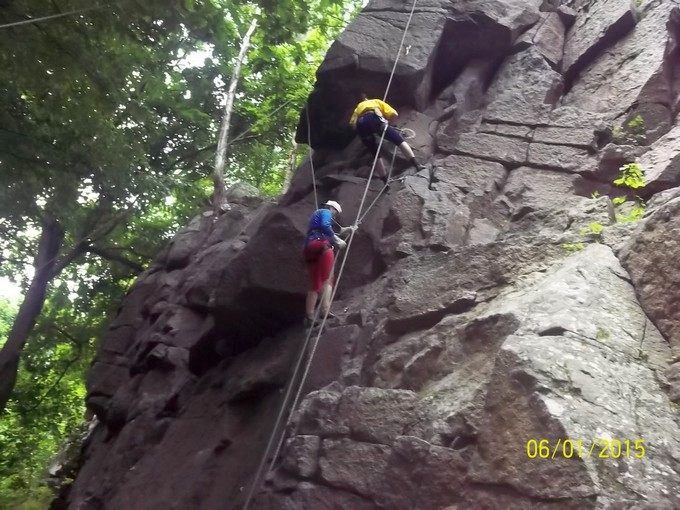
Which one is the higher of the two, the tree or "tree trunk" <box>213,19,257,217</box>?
"tree trunk" <box>213,19,257,217</box>

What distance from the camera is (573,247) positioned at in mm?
5512

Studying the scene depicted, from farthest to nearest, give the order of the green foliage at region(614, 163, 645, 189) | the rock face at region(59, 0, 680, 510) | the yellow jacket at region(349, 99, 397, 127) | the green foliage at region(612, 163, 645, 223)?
1. the yellow jacket at region(349, 99, 397, 127)
2. the green foliage at region(614, 163, 645, 189)
3. the green foliage at region(612, 163, 645, 223)
4. the rock face at region(59, 0, 680, 510)

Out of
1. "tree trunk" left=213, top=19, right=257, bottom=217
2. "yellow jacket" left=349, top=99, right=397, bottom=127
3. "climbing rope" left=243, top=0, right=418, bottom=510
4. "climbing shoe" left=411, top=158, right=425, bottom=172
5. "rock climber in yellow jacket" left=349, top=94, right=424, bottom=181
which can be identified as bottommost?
"climbing rope" left=243, top=0, right=418, bottom=510

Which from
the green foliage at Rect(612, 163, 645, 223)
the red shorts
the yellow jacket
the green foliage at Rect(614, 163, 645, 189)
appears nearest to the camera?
the green foliage at Rect(612, 163, 645, 223)

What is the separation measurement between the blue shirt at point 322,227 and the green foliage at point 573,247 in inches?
103

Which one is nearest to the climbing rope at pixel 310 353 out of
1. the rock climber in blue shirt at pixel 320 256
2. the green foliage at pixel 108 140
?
the rock climber in blue shirt at pixel 320 256

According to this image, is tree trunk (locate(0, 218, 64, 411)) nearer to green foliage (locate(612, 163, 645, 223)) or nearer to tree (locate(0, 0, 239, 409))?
tree (locate(0, 0, 239, 409))

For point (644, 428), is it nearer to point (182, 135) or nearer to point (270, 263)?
point (270, 263)

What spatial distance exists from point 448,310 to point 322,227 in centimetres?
197

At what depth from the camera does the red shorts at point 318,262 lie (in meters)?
6.98

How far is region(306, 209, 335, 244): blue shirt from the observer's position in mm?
7055

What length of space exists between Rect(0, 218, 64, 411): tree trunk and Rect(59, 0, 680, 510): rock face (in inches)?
67.9

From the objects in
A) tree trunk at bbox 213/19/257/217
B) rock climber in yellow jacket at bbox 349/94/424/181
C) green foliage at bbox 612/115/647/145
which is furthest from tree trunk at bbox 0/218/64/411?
green foliage at bbox 612/115/647/145

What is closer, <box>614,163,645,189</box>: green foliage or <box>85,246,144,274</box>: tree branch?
<box>614,163,645,189</box>: green foliage
